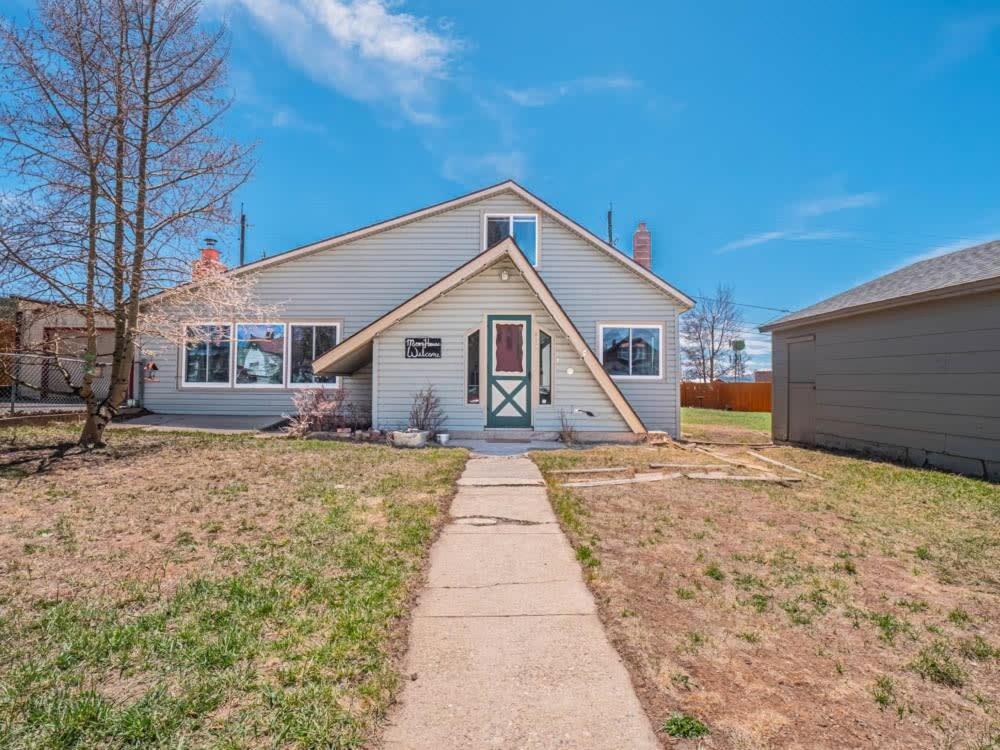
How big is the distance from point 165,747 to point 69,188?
944 cm

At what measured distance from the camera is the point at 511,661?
2467mm

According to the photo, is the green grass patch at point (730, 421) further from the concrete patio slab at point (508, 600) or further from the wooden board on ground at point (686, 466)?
the concrete patio slab at point (508, 600)

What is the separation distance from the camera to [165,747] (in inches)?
70.1

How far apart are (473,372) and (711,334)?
3536 cm

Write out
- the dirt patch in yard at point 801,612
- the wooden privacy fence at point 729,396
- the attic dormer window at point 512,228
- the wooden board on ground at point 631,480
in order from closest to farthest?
the dirt patch in yard at point 801,612 < the wooden board on ground at point 631,480 < the attic dormer window at point 512,228 < the wooden privacy fence at point 729,396

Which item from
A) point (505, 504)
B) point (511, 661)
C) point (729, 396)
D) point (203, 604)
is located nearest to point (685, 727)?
point (511, 661)

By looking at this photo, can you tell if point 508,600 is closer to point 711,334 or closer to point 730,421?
point 730,421

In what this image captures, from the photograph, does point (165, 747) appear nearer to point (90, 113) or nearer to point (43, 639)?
point (43, 639)

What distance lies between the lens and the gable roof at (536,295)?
10.5 m

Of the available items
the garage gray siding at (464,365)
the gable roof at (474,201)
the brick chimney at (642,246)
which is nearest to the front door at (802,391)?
the gable roof at (474,201)

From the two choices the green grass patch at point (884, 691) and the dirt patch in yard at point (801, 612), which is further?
the green grass patch at point (884, 691)

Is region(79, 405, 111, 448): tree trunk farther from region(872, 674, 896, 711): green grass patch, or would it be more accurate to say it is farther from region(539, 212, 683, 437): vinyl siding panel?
region(872, 674, 896, 711): green grass patch

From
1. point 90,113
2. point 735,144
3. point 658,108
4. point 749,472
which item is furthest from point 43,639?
point 735,144

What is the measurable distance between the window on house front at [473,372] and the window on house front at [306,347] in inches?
178
